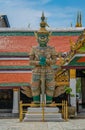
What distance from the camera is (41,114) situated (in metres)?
13.2

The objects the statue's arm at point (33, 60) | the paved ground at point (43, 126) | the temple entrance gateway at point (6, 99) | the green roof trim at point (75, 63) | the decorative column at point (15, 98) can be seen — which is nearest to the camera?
the paved ground at point (43, 126)

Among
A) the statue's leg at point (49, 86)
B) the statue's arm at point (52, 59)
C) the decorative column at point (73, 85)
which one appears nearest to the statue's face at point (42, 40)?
the statue's arm at point (52, 59)

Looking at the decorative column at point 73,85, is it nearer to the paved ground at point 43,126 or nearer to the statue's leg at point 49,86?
the statue's leg at point 49,86

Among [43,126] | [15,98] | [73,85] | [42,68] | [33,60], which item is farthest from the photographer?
[15,98]

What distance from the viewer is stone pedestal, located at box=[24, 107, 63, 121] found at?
13047mm

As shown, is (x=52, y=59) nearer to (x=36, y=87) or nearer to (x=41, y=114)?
(x=36, y=87)

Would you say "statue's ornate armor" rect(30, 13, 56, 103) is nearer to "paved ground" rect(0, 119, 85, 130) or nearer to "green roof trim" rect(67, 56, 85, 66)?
"paved ground" rect(0, 119, 85, 130)

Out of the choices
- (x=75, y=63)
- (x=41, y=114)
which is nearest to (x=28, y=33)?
(x=75, y=63)

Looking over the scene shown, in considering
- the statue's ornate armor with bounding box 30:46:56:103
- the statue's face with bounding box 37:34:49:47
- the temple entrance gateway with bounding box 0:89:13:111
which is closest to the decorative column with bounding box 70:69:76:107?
the temple entrance gateway with bounding box 0:89:13:111

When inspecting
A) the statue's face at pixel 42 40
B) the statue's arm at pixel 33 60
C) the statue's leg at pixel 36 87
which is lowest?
the statue's leg at pixel 36 87

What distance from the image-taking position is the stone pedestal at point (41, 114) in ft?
42.8

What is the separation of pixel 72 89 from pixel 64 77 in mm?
819

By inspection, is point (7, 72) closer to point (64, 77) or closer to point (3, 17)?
point (64, 77)

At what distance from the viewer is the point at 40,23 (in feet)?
48.9
